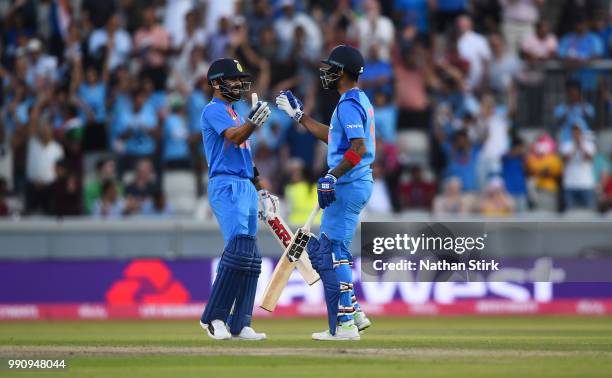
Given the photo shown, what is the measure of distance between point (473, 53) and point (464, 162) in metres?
1.89

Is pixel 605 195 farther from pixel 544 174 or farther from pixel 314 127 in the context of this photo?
pixel 314 127

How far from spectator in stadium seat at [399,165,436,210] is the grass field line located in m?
7.69

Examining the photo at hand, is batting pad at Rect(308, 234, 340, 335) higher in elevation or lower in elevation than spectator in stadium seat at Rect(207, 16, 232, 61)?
lower

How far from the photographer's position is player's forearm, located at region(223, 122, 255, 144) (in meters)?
10.4

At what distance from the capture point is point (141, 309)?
16688 mm

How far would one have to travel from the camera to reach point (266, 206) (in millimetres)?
11273

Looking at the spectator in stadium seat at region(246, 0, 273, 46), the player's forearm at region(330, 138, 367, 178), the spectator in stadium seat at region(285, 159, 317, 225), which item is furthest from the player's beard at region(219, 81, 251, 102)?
the spectator in stadium seat at region(246, 0, 273, 46)

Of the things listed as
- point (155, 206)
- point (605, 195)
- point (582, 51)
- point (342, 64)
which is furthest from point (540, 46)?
point (342, 64)

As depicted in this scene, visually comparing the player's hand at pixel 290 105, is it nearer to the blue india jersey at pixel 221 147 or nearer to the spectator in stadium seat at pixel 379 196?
the blue india jersey at pixel 221 147

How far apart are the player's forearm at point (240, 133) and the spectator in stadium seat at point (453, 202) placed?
286 inches

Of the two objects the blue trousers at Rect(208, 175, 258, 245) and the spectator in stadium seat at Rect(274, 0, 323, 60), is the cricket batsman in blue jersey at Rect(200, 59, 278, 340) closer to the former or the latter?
the blue trousers at Rect(208, 175, 258, 245)

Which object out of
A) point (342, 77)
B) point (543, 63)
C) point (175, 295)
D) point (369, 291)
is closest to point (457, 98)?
point (543, 63)

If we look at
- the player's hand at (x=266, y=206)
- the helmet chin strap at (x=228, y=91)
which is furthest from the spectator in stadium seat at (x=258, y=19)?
the helmet chin strap at (x=228, y=91)

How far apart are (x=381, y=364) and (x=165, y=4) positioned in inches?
458
